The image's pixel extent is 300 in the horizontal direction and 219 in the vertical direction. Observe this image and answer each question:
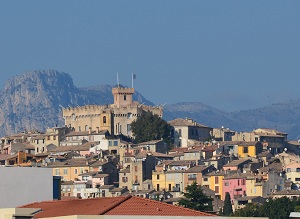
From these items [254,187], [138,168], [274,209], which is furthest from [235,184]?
[274,209]

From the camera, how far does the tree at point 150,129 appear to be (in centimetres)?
16888

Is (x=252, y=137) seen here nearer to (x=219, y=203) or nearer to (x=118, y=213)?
(x=219, y=203)

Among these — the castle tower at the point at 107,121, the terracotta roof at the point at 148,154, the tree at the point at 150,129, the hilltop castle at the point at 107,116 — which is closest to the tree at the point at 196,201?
the terracotta roof at the point at 148,154

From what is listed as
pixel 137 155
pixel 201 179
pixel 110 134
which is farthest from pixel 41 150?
pixel 201 179

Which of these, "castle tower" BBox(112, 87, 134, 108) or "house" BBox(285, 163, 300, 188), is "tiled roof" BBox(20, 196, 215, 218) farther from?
"castle tower" BBox(112, 87, 134, 108)

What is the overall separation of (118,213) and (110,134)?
134 meters

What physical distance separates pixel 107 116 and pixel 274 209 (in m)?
55.9

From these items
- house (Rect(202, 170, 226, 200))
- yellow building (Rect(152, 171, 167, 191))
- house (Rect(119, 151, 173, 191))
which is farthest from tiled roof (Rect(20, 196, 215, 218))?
yellow building (Rect(152, 171, 167, 191))

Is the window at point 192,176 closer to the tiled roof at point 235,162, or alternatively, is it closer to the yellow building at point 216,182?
the yellow building at point 216,182

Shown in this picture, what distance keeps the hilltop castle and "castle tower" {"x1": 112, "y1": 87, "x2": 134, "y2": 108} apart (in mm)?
449

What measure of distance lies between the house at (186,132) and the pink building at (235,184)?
27.5m

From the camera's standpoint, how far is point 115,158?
158875mm

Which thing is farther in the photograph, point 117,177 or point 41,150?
point 41,150

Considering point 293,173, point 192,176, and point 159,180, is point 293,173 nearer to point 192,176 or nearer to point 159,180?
point 192,176
